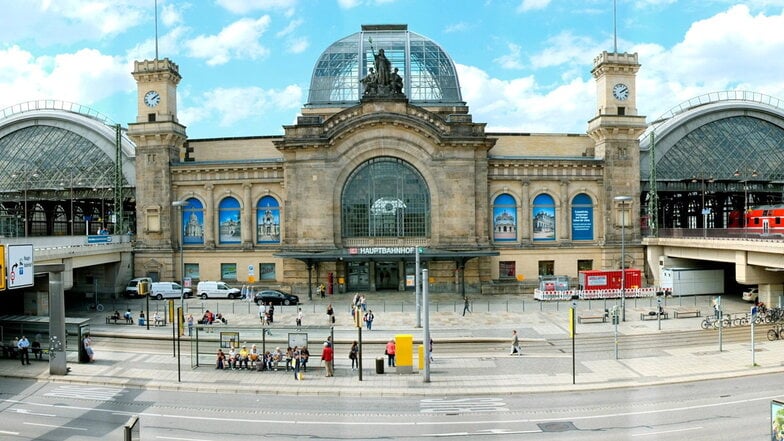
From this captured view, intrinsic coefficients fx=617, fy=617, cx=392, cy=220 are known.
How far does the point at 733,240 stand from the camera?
4922 centimetres

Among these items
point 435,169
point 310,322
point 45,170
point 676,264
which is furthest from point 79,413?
point 45,170

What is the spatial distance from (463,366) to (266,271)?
35.5 meters

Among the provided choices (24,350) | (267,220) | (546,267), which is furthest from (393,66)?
(24,350)

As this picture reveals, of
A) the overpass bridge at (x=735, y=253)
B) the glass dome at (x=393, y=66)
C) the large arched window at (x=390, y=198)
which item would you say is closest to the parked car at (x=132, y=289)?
the large arched window at (x=390, y=198)

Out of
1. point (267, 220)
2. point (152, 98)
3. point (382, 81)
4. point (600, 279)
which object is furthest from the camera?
point (152, 98)

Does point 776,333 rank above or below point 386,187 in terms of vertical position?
below

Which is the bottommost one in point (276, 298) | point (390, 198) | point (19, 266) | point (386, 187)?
point (276, 298)

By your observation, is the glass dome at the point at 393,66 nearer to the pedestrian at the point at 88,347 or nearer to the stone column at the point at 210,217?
Result: the stone column at the point at 210,217

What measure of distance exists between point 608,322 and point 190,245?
42751 millimetres

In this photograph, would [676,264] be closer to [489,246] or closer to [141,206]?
[489,246]

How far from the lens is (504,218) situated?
209ft

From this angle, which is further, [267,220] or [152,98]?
[152,98]

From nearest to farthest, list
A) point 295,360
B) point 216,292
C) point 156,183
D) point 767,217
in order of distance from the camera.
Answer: point 295,360, point 216,292, point 767,217, point 156,183

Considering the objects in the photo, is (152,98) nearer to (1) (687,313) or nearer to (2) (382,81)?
(2) (382,81)
